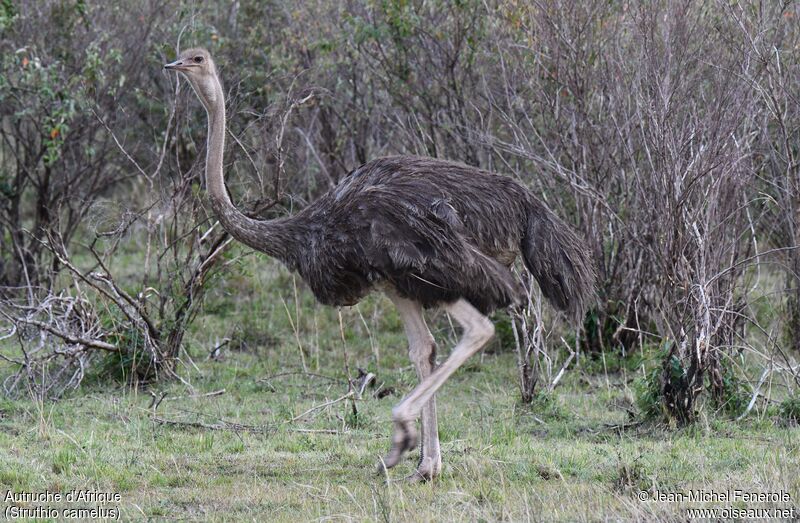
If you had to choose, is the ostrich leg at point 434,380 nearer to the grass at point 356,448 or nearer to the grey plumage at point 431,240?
the grey plumage at point 431,240

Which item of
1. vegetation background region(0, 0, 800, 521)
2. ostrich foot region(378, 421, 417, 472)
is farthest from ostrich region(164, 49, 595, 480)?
vegetation background region(0, 0, 800, 521)

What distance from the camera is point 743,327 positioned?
744cm

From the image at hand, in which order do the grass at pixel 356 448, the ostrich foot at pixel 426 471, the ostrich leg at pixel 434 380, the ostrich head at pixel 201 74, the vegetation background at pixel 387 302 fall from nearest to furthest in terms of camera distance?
the grass at pixel 356 448 → the ostrich leg at pixel 434 380 → the ostrich foot at pixel 426 471 → the vegetation background at pixel 387 302 → the ostrich head at pixel 201 74

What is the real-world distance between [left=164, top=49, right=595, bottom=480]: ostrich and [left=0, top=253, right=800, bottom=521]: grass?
41 centimetres

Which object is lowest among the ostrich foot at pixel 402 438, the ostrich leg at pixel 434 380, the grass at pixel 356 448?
the grass at pixel 356 448

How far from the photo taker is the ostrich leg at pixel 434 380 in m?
4.94

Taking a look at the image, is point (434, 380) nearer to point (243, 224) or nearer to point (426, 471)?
point (426, 471)

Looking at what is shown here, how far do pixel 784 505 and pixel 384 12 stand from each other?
4939 millimetres

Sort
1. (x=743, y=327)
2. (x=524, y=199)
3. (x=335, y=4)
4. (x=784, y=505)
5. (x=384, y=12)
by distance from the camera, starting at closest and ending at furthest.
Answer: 1. (x=784, y=505)
2. (x=524, y=199)
3. (x=743, y=327)
4. (x=384, y=12)
5. (x=335, y=4)

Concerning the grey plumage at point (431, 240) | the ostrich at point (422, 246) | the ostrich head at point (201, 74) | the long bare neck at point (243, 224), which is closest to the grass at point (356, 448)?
the ostrich at point (422, 246)

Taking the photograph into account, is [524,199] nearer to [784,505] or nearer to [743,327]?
[784,505]

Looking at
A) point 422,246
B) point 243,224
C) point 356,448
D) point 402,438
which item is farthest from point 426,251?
point 356,448

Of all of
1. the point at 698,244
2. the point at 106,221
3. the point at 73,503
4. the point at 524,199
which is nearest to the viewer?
the point at 73,503

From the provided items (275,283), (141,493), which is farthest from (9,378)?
(275,283)
